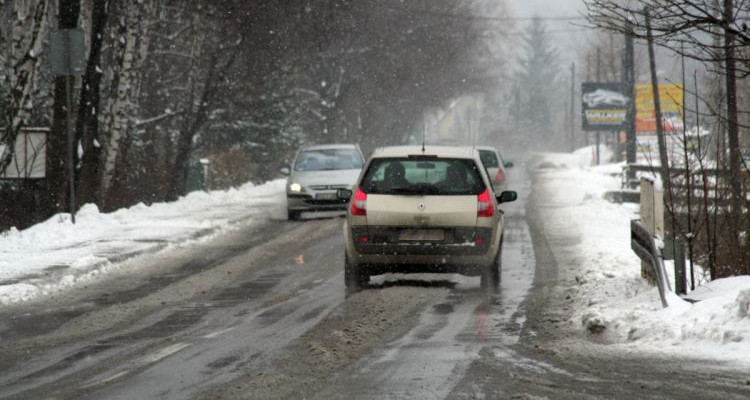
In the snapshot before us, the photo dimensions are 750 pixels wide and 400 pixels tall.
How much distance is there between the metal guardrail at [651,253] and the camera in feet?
34.0

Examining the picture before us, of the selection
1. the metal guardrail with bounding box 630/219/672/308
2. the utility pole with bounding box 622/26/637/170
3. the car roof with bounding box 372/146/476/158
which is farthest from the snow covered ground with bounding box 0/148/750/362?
the utility pole with bounding box 622/26/637/170

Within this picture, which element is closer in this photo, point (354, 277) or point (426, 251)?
point (426, 251)

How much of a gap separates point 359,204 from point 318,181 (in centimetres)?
1195

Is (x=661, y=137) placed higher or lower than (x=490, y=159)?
higher

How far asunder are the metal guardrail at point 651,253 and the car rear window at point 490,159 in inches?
682

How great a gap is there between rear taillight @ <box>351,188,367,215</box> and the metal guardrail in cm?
287

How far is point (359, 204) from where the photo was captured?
1296 centimetres

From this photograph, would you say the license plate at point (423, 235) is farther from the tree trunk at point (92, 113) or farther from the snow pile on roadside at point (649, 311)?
the tree trunk at point (92, 113)

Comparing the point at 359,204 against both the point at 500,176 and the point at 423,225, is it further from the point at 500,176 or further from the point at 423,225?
the point at 500,176

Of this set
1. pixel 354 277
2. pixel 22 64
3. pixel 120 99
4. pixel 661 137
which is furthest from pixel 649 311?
pixel 120 99

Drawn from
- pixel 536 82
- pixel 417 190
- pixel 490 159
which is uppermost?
pixel 536 82

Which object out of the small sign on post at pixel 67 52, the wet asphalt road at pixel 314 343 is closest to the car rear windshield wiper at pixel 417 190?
the wet asphalt road at pixel 314 343

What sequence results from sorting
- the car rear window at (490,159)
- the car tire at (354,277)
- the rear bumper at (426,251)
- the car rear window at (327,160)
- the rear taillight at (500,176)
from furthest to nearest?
the car rear window at (490,159) → the rear taillight at (500,176) → the car rear window at (327,160) → the car tire at (354,277) → the rear bumper at (426,251)

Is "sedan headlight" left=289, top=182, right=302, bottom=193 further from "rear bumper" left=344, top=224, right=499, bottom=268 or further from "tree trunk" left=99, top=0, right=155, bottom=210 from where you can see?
"rear bumper" left=344, top=224, right=499, bottom=268
